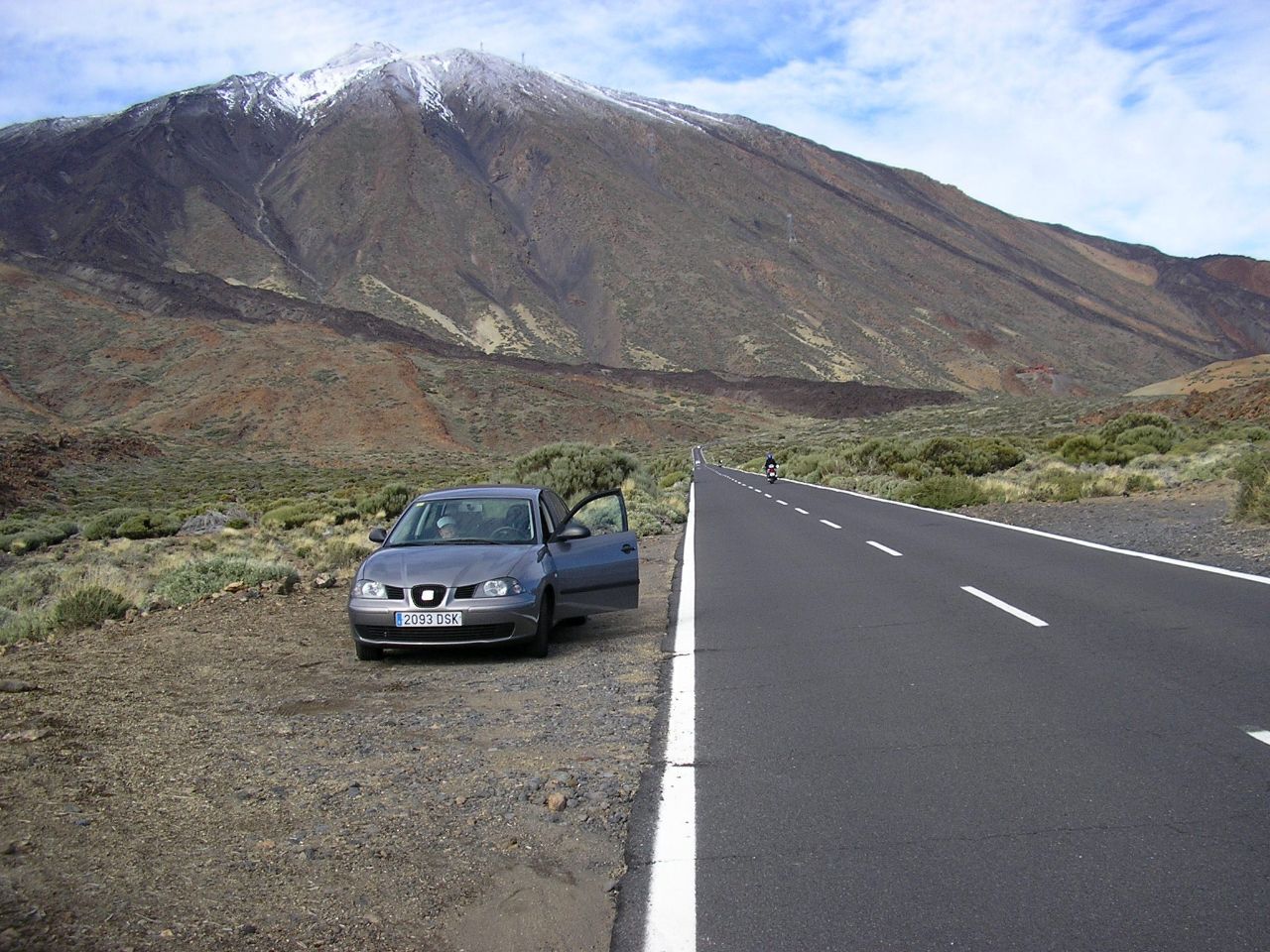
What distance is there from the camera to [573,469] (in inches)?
1100

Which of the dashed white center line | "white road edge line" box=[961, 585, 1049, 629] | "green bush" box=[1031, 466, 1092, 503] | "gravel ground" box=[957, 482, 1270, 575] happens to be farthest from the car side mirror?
"green bush" box=[1031, 466, 1092, 503]

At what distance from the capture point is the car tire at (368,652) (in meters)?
8.23

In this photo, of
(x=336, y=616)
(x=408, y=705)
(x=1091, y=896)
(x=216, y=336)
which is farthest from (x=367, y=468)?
(x=1091, y=896)

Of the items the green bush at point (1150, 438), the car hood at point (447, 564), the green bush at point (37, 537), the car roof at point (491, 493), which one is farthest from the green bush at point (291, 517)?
the green bush at point (1150, 438)

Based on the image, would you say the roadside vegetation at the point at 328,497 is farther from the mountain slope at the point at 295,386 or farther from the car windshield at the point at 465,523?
the mountain slope at the point at 295,386

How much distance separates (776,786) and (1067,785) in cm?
129

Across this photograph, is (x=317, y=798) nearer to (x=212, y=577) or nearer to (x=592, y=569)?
(x=592, y=569)

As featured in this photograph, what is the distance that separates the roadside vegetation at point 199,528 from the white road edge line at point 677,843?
6.93m

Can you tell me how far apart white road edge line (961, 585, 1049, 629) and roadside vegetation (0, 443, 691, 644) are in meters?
8.11

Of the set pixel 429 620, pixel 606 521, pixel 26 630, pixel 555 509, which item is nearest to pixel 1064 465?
pixel 606 521

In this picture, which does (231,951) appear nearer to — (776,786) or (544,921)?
(544,921)

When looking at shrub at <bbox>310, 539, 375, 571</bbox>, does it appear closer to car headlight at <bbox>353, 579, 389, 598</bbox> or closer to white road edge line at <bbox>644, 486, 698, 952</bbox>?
car headlight at <bbox>353, 579, 389, 598</bbox>

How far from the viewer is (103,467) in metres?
55.8

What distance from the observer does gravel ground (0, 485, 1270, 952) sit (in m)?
3.55
